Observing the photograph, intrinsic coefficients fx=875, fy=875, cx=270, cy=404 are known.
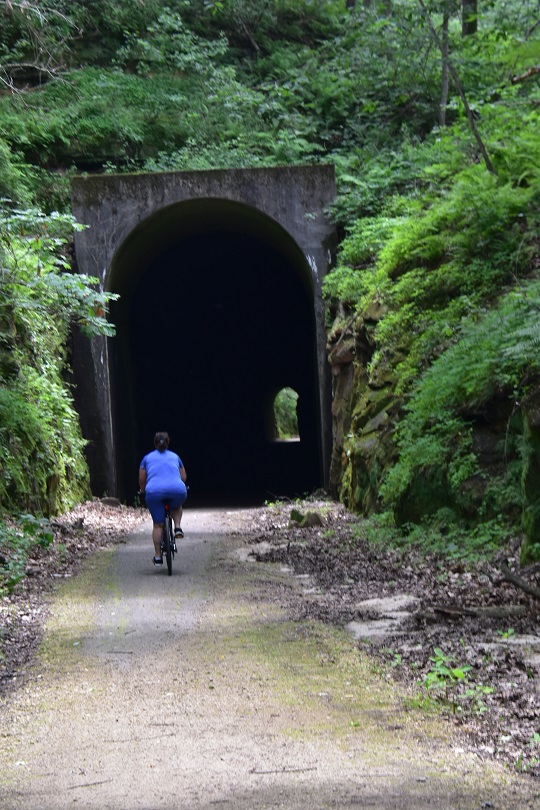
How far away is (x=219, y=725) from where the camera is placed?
4473 millimetres

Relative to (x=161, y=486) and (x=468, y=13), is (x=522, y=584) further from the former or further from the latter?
(x=468, y=13)

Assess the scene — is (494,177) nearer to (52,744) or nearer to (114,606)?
(114,606)

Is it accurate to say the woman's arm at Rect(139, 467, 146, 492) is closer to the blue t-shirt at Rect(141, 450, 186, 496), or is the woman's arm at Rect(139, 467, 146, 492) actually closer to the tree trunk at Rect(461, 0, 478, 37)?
the blue t-shirt at Rect(141, 450, 186, 496)

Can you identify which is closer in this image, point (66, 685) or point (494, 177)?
point (66, 685)

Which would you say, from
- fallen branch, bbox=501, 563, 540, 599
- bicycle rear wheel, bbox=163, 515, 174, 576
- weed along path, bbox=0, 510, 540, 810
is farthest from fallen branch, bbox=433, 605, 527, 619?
bicycle rear wheel, bbox=163, 515, 174, 576

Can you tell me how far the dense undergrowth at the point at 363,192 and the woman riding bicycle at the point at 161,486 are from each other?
219cm

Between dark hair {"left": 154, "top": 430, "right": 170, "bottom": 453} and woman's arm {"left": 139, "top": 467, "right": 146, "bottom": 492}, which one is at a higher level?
Result: dark hair {"left": 154, "top": 430, "right": 170, "bottom": 453}

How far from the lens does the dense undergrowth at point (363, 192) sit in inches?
358

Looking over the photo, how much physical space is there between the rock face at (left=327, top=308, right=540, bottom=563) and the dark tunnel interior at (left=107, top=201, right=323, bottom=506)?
5.58 meters

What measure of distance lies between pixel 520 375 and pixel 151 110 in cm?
1496

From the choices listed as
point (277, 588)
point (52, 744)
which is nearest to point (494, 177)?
point (277, 588)

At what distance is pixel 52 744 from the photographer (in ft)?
14.2

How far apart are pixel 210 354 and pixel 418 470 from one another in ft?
67.2

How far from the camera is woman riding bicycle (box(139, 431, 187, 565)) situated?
9492mm
